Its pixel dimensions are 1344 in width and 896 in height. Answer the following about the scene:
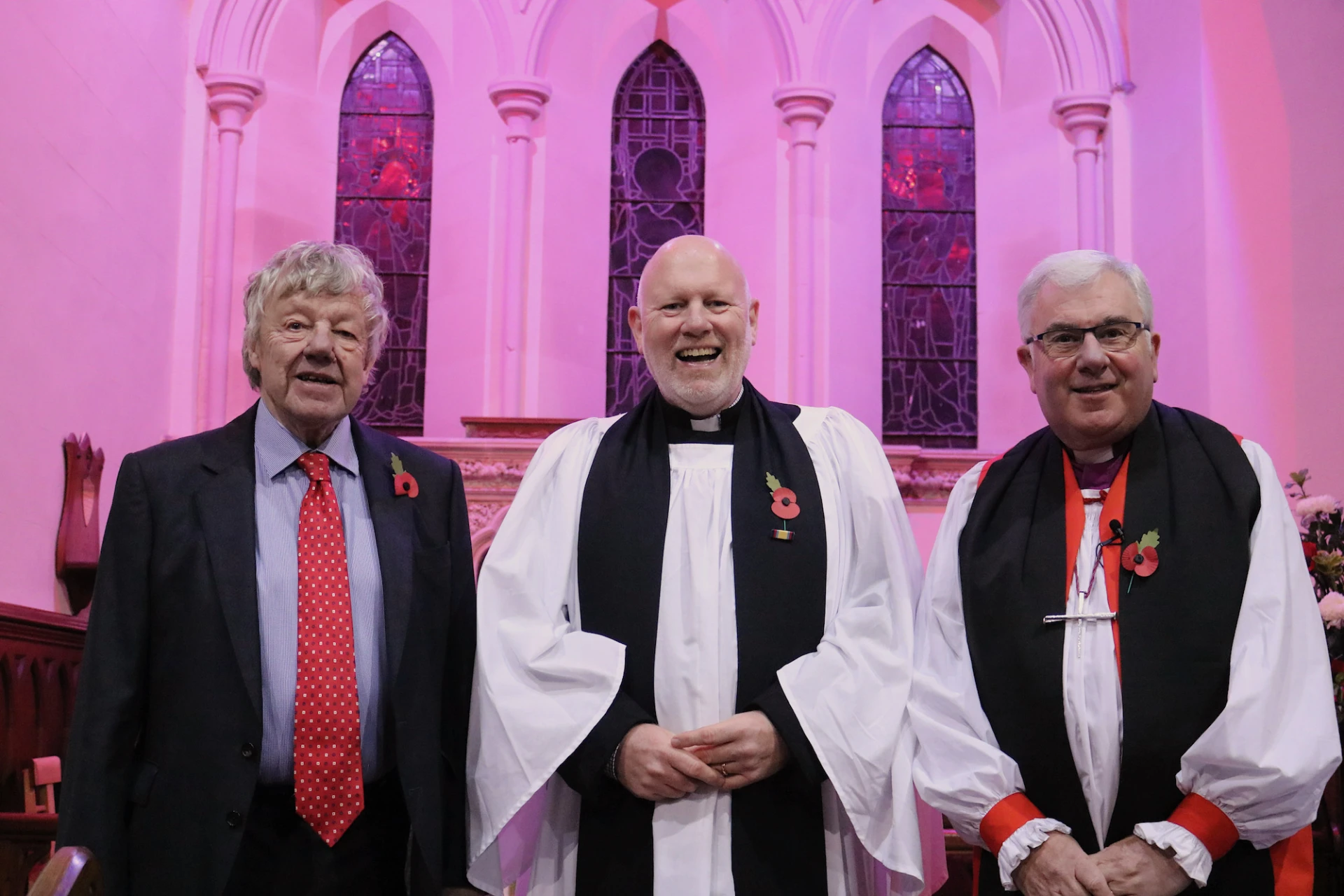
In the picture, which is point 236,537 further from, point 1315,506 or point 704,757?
point 1315,506

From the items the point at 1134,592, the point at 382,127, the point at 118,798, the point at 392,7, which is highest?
the point at 392,7

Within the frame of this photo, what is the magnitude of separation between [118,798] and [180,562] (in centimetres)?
46

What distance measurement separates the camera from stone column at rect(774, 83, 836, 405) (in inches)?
313

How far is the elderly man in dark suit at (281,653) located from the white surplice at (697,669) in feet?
0.46

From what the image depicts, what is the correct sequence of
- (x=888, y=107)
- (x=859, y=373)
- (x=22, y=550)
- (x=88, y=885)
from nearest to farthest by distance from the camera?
(x=88, y=885)
(x=22, y=550)
(x=859, y=373)
(x=888, y=107)

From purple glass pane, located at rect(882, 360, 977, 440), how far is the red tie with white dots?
6.12 m

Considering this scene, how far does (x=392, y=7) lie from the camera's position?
8.61 m

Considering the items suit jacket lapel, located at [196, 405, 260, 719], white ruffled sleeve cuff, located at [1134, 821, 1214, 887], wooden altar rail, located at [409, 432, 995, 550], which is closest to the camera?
white ruffled sleeve cuff, located at [1134, 821, 1214, 887]

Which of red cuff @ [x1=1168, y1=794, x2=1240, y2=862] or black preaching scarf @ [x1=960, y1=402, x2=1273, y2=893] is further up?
black preaching scarf @ [x1=960, y1=402, x2=1273, y2=893]

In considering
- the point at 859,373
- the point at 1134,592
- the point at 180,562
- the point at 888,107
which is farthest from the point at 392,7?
the point at 1134,592

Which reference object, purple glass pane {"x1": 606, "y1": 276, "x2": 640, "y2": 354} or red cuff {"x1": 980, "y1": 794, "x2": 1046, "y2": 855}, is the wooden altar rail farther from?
red cuff {"x1": 980, "y1": 794, "x2": 1046, "y2": 855}

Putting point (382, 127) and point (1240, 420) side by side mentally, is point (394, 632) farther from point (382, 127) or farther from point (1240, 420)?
point (382, 127)

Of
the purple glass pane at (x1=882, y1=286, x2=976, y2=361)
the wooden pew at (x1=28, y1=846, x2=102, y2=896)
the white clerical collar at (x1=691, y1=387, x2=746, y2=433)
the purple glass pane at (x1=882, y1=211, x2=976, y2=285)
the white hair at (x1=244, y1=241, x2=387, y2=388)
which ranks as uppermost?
the purple glass pane at (x1=882, y1=211, x2=976, y2=285)

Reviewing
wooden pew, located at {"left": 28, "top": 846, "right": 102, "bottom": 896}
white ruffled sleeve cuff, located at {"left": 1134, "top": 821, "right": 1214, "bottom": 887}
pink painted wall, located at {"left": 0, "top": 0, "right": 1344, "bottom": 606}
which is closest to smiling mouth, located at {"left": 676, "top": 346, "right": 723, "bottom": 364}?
white ruffled sleeve cuff, located at {"left": 1134, "top": 821, "right": 1214, "bottom": 887}
